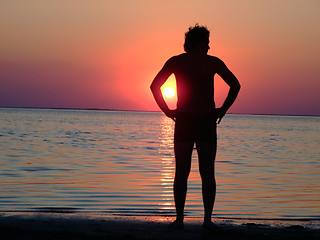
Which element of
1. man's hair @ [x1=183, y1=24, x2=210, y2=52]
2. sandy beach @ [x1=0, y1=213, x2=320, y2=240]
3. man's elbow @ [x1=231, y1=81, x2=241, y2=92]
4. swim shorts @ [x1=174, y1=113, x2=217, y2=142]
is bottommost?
sandy beach @ [x1=0, y1=213, x2=320, y2=240]

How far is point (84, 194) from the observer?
10141 mm

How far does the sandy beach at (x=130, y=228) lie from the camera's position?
4.84 m

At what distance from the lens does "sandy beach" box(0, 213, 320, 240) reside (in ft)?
15.9

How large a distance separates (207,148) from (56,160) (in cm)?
1334

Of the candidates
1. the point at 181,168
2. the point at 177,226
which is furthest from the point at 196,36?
the point at 177,226

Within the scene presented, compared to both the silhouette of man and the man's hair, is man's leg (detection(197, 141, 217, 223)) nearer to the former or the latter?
the silhouette of man

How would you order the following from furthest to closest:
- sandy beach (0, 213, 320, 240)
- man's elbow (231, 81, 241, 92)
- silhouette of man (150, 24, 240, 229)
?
man's elbow (231, 81, 241, 92)
silhouette of man (150, 24, 240, 229)
sandy beach (0, 213, 320, 240)

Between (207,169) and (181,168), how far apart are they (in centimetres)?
27

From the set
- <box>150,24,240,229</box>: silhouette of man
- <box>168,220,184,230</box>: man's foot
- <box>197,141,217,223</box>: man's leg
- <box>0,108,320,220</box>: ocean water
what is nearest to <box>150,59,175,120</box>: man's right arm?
<box>150,24,240,229</box>: silhouette of man

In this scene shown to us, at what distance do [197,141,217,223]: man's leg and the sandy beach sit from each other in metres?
0.27

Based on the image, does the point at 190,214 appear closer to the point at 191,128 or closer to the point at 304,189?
the point at 191,128

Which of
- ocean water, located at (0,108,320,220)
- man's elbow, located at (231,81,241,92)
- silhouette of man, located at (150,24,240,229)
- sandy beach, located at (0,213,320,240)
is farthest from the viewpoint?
ocean water, located at (0,108,320,220)

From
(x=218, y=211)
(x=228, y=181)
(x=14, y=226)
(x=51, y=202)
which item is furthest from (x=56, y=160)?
(x=14, y=226)

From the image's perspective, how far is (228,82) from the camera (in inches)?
217
